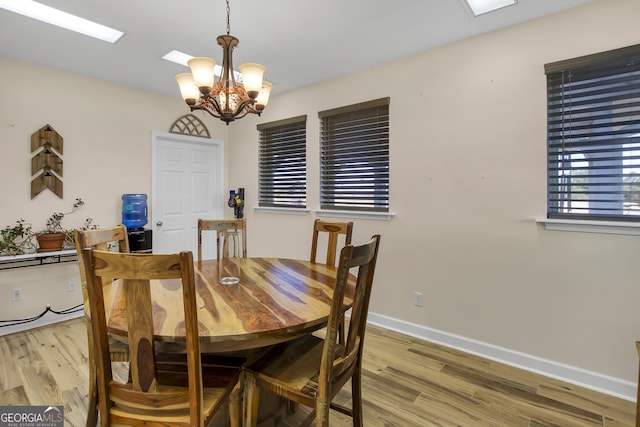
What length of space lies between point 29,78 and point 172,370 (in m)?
3.32

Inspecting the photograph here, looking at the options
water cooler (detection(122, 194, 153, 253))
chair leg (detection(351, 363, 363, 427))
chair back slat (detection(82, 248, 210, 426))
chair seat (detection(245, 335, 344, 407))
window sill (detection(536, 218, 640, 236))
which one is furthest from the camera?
water cooler (detection(122, 194, 153, 253))

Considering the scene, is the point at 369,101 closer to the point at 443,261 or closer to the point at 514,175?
the point at 514,175

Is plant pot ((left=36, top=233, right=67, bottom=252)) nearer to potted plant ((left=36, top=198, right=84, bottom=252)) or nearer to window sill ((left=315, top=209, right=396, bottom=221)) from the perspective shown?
potted plant ((left=36, top=198, right=84, bottom=252))

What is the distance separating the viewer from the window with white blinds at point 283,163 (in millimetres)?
3758

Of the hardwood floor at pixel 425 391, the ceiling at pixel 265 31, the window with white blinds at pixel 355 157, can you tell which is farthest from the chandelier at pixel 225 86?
the hardwood floor at pixel 425 391

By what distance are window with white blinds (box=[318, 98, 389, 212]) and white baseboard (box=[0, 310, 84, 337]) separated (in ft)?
9.26

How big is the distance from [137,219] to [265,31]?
98.7 inches

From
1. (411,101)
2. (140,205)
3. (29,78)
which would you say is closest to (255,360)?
(411,101)

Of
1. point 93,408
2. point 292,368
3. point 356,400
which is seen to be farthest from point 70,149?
point 356,400

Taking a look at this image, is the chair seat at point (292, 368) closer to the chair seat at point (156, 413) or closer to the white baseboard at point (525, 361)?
the chair seat at point (156, 413)

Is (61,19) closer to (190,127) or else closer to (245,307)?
(190,127)

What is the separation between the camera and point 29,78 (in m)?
3.01

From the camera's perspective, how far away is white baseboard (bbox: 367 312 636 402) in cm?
202

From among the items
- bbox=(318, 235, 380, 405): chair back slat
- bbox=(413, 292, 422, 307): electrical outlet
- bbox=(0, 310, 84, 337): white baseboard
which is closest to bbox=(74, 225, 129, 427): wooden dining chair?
bbox=(318, 235, 380, 405): chair back slat
